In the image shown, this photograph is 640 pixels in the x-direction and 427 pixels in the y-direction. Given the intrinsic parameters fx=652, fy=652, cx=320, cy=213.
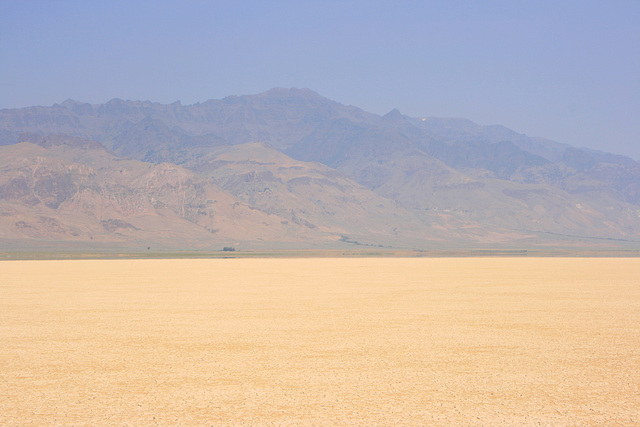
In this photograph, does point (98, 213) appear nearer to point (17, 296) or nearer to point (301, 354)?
point (17, 296)

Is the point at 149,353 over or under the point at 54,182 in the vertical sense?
under

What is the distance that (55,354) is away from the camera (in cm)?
2098

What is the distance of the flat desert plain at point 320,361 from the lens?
1461cm

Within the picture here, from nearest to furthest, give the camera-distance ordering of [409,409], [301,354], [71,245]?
[409,409] < [301,354] < [71,245]

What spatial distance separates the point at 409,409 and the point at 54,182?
193245 mm

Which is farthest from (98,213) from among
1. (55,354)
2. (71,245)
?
(55,354)

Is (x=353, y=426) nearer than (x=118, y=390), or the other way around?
(x=353, y=426)

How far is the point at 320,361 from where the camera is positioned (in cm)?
1981

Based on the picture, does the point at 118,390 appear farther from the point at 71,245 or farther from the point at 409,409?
the point at 71,245

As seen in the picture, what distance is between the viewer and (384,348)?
21875mm

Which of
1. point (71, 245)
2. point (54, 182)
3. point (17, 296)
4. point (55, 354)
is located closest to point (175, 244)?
point (71, 245)

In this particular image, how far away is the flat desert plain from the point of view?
14609 millimetres

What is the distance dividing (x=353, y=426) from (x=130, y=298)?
28.4 metres

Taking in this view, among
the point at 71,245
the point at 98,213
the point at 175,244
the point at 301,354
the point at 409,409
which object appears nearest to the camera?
the point at 409,409
